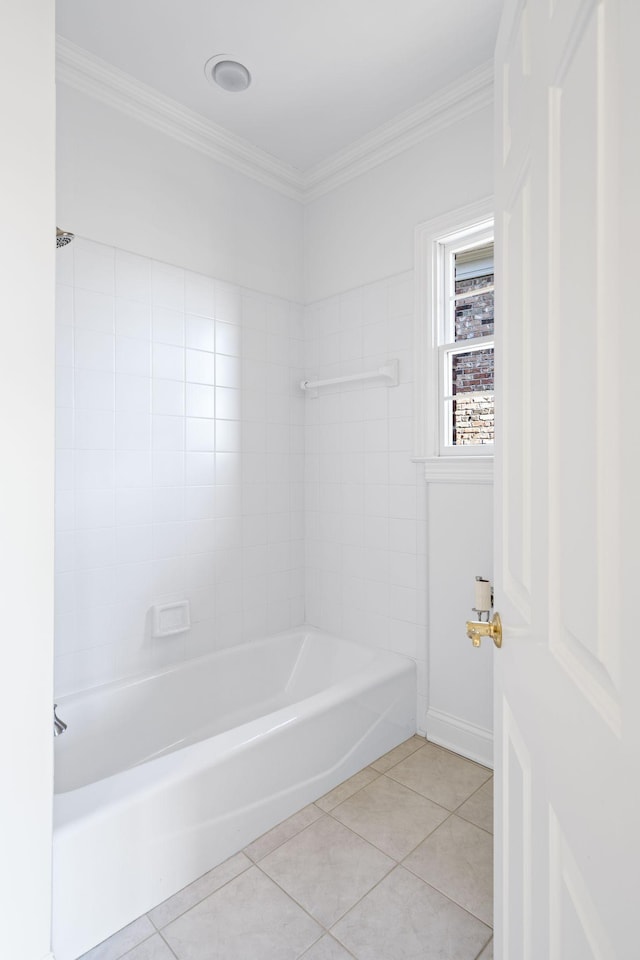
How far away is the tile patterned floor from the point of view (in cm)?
130

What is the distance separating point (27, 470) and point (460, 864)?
1683 millimetres

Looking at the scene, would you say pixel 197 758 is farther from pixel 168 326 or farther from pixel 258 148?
pixel 258 148

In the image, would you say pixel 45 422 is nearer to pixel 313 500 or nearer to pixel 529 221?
pixel 529 221

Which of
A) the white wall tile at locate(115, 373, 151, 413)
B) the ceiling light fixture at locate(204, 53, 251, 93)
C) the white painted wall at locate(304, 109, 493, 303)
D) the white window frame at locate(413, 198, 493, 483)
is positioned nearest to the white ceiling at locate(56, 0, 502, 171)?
the ceiling light fixture at locate(204, 53, 251, 93)

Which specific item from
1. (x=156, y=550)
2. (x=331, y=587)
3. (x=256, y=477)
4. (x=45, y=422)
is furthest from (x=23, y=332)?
(x=331, y=587)

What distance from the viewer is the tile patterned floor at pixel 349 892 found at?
1.30m

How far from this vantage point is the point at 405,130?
2324 mm

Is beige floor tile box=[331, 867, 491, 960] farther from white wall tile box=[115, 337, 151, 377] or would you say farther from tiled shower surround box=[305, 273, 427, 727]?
white wall tile box=[115, 337, 151, 377]

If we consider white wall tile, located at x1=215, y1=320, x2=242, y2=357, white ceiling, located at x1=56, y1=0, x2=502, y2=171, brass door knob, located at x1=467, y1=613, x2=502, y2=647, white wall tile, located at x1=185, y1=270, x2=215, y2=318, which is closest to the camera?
brass door knob, located at x1=467, y1=613, x2=502, y2=647

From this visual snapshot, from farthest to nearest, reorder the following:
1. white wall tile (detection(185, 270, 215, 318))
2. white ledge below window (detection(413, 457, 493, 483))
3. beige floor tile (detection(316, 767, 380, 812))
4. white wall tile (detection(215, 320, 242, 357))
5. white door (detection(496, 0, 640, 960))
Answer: white wall tile (detection(215, 320, 242, 357)) → white wall tile (detection(185, 270, 215, 318)) → white ledge below window (detection(413, 457, 493, 483)) → beige floor tile (detection(316, 767, 380, 812)) → white door (detection(496, 0, 640, 960))

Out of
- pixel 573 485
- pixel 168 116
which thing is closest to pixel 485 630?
pixel 573 485

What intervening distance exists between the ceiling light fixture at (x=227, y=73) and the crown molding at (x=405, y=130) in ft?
2.04

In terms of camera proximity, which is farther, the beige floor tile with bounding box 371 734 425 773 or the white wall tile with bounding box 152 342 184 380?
the white wall tile with bounding box 152 342 184 380

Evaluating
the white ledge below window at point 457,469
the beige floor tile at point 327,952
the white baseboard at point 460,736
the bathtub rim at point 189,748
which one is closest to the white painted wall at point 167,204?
the white ledge below window at point 457,469
